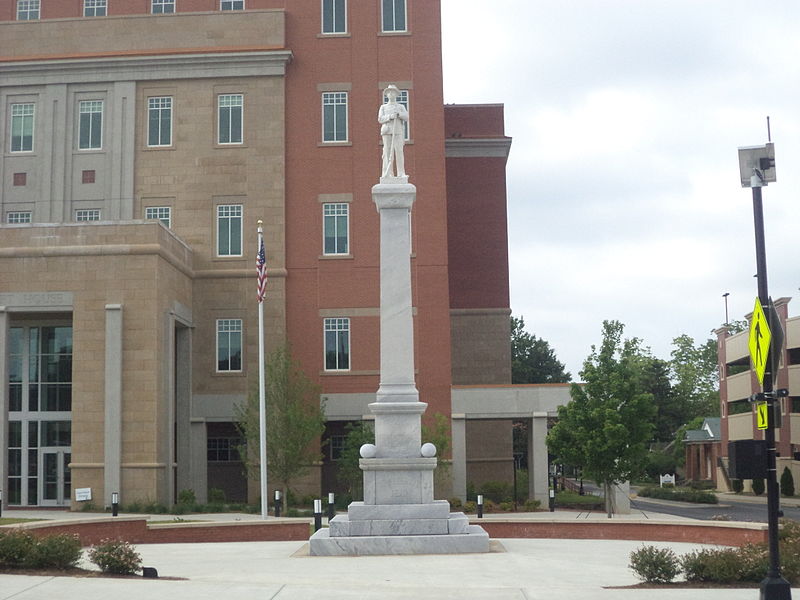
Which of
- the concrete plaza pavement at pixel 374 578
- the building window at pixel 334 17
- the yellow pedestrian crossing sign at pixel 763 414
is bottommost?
the concrete plaza pavement at pixel 374 578

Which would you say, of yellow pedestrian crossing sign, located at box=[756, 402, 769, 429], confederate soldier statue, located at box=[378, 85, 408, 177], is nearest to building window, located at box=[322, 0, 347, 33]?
confederate soldier statue, located at box=[378, 85, 408, 177]

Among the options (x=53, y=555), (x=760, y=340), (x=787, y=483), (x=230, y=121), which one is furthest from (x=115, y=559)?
(x=787, y=483)

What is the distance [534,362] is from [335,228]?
220ft

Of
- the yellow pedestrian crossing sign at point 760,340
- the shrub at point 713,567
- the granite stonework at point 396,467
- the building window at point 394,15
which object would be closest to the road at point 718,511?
the granite stonework at point 396,467

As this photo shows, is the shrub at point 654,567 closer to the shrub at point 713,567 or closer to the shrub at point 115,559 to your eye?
the shrub at point 713,567

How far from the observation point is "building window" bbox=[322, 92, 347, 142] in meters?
46.2

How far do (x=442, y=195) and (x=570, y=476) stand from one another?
76.5m

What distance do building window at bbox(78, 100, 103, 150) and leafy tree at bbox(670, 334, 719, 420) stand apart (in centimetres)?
6997

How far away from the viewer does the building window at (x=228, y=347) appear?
44.9 m

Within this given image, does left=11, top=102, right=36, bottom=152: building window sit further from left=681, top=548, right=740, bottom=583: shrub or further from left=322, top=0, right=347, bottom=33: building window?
left=681, top=548, right=740, bottom=583: shrub

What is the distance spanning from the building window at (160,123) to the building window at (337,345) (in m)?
10.6

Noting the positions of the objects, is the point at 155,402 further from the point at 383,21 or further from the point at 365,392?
the point at 383,21

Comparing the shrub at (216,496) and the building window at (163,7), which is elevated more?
the building window at (163,7)

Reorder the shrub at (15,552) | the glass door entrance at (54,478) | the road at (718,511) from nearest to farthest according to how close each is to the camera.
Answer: the shrub at (15,552)
the glass door entrance at (54,478)
the road at (718,511)
